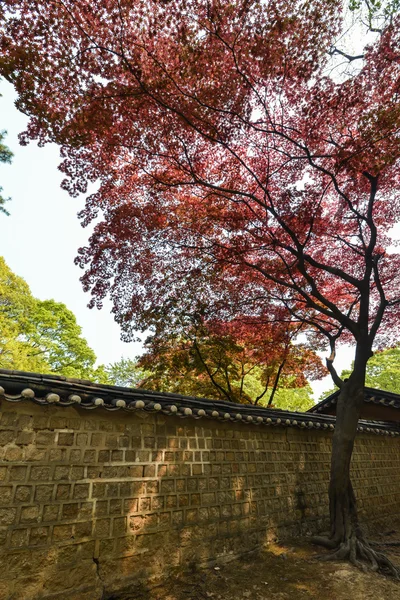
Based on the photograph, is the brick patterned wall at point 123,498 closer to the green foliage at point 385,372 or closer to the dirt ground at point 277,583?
the dirt ground at point 277,583

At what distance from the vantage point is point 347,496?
6855 millimetres

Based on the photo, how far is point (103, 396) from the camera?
4.74m

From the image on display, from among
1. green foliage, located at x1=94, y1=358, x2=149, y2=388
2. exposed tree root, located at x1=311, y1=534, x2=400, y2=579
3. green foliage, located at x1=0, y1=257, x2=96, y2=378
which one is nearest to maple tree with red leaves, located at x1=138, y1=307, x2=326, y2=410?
exposed tree root, located at x1=311, y1=534, x2=400, y2=579

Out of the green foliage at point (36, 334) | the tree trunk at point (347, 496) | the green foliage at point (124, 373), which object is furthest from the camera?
the green foliage at point (124, 373)

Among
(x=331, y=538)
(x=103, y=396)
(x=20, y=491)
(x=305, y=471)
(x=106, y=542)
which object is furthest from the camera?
(x=305, y=471)

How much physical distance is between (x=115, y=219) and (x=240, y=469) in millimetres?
6870

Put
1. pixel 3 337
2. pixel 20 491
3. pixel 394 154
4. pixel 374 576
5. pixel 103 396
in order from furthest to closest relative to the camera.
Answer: pixel 3 337
pixel 394 154
pixel 374 576
pixel 103 396
pixel 20 491

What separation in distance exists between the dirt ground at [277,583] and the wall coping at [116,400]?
2425mm

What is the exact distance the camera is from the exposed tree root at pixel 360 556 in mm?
5715

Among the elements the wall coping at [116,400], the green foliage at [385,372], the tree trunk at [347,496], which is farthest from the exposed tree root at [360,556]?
the green foliage at [385,372]

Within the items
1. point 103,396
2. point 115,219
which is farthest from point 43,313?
point 103,396

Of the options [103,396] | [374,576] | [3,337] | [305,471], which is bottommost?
[374,576]

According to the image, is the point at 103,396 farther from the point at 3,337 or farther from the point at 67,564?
the point at 3,337

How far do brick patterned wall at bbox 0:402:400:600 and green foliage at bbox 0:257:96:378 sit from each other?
1255cm
